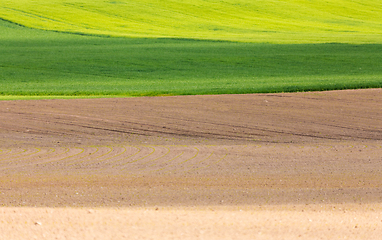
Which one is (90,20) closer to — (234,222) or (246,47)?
(246,47)

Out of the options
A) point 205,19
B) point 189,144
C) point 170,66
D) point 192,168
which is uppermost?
point 192,168

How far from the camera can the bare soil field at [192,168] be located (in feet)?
17.3

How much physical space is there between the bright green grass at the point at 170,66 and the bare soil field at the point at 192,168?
3.64m

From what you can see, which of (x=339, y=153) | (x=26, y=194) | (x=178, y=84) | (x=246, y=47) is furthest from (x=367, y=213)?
(x=246, y=47)

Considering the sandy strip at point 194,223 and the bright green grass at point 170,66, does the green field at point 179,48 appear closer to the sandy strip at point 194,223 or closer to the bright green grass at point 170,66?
the bright green grass at point 170,66

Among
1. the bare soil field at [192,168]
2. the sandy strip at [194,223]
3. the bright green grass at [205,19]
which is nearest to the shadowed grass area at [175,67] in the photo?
the bare soil field at [192,168]

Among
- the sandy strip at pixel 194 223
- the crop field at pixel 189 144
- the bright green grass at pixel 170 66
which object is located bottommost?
the bright green grass at pixel 170 66

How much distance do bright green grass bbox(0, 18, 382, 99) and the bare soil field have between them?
3.64 meters

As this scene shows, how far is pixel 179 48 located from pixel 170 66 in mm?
5559

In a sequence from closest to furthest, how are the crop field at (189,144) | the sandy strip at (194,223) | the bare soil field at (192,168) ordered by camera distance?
the sandy strip at (194,223), the bare soil field at (192,168), the crop field at (189,144)

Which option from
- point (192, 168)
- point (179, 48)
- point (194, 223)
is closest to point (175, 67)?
point (179, 48)

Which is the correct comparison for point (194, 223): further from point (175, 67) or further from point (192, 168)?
point (175, 67)

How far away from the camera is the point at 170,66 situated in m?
25.2

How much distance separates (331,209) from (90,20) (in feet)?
127
